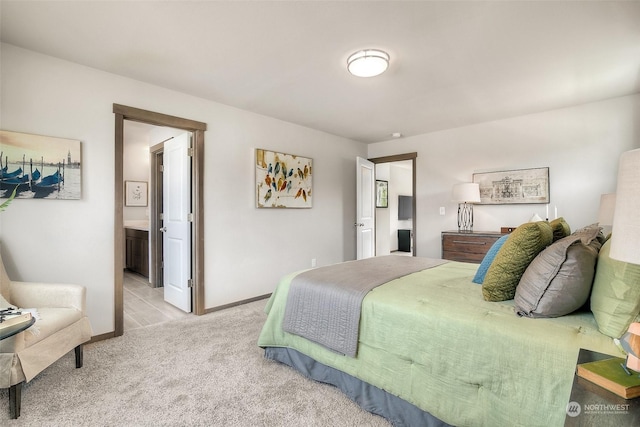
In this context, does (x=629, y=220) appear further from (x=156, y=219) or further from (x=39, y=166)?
(x=156, y=219)

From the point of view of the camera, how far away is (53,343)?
188cm

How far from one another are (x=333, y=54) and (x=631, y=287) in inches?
88.8

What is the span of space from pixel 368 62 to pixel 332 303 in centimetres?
186

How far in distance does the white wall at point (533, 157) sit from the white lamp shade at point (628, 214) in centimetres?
358

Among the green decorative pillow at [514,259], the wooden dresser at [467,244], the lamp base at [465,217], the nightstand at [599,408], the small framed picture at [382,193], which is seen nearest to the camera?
the nightstand at [599,408]

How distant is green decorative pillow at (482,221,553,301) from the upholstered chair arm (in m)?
2.67

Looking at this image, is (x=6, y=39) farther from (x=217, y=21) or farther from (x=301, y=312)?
(x=301, y=312)

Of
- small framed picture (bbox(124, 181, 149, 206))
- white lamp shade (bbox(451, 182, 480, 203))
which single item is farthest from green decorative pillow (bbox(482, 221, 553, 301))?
small framed picture (bbox(124, 181, 149, 206))

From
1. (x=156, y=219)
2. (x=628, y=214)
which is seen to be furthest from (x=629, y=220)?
(x=156, y=219)

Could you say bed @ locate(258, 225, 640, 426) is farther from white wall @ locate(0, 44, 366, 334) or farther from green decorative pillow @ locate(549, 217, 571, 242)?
white wall @ locate(0, 44, 366, 334)

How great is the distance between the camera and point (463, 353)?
138 cm

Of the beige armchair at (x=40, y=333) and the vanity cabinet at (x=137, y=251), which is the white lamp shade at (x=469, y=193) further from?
the vanity cabinet at (x=137, y=251)

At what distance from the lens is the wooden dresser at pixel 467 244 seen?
377 centimetres

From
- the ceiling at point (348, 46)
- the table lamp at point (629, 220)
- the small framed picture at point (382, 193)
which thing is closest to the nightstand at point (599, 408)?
the table lamp at point (629, 220)
